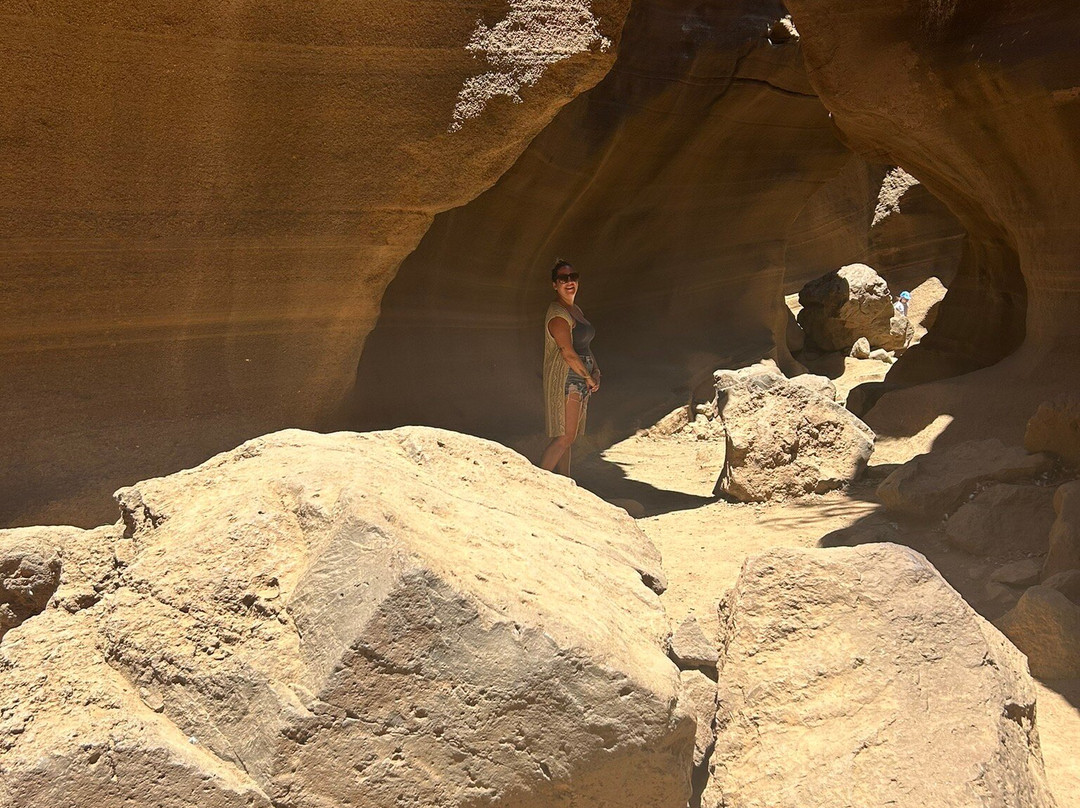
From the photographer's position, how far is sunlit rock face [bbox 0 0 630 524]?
3.82m

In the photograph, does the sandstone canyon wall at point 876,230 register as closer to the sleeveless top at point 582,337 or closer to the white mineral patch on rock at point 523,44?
the sleeveless top at point 582,337

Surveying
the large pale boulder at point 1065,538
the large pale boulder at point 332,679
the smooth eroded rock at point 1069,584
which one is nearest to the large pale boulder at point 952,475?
the large pale boulder at point 1065,538

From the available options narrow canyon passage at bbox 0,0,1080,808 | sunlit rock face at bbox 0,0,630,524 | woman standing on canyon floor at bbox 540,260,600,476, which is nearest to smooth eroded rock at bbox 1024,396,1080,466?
narrow canyon passage at bbox 0,0,1080,808

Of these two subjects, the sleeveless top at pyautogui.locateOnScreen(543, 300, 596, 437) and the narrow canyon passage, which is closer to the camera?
the narrow canyon passage

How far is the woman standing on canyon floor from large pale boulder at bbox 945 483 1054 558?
1.80 meters

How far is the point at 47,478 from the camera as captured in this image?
156 inches

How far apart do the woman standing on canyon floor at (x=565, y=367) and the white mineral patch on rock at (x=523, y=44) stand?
93cm

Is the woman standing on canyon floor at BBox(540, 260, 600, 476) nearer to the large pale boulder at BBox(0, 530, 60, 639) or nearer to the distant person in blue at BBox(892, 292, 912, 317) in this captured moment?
the large pale boulder at BBox(0, 530, 60, 639)

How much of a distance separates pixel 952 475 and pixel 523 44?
277 cm

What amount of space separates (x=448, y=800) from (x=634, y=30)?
676 centimetres

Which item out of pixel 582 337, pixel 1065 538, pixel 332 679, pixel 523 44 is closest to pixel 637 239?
pixel 582 337

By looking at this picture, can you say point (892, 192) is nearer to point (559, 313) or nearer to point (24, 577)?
point (559, 313)

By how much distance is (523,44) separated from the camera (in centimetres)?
435

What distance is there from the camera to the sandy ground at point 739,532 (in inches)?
116
